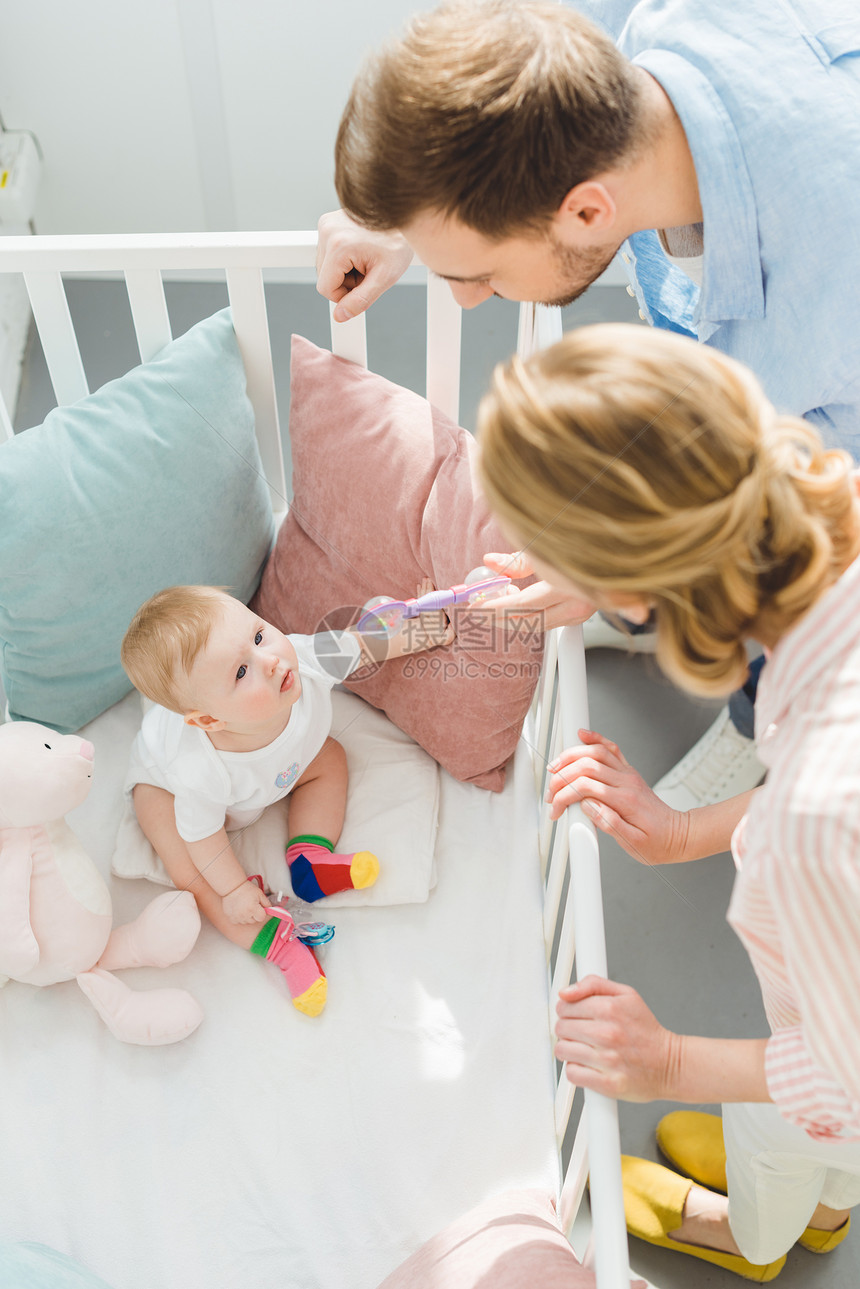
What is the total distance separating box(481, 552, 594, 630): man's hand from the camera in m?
0.96

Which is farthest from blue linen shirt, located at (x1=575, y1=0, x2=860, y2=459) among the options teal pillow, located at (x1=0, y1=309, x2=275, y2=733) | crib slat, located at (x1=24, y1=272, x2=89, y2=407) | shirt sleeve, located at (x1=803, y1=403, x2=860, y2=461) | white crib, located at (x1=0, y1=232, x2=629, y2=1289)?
crib slat, located at (x1=24, y1=272, x2=89, y2=407)

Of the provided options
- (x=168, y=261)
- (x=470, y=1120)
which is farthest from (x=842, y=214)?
(x=470, y=1120)

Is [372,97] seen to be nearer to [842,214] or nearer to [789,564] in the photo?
[842,214]

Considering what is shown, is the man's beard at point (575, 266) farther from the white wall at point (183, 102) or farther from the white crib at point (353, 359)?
the white wall at point (183, 102)

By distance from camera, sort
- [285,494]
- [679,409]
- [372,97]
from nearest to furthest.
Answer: [679,409], [372,97], [285,494]

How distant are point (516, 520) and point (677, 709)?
1131 millimetres

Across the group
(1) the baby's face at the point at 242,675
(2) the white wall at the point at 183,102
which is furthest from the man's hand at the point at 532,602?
(2) the white wall at the point at 183,102

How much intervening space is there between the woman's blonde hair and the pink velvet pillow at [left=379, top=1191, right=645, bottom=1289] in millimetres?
496

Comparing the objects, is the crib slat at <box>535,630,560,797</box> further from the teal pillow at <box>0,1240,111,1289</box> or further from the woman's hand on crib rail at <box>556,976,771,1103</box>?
the teal pillow at <box>0,1240,111,1289</box>

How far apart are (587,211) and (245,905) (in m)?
0.74

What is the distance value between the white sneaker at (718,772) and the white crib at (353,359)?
0.34 metres

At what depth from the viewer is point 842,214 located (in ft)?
2.58

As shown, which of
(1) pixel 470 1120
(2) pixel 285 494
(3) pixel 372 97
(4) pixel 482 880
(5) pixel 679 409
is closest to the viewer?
(5) pixel 679 409

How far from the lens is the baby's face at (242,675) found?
1014 millimetres
